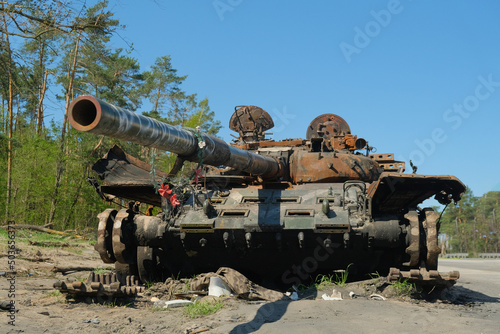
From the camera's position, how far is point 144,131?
4812 mm

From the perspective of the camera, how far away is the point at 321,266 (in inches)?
368

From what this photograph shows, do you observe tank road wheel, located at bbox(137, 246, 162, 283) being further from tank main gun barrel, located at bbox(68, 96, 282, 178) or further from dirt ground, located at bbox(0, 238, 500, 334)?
tank main gun barrel, located at bbox(68, 96, 282, 178)

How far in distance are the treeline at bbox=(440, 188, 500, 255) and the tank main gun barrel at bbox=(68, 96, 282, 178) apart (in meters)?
61.8

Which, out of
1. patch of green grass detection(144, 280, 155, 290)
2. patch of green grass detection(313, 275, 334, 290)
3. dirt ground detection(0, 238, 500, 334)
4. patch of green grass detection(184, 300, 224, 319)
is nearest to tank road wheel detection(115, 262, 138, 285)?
patch of green grass detection(144, 280, 155, 290)

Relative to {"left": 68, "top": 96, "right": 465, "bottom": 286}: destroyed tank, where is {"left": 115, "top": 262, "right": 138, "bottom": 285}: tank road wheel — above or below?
below

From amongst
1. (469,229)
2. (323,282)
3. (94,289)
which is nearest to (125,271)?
(94,289)

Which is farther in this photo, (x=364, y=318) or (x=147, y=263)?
(x=147, y=263)

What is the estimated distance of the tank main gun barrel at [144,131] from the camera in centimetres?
438

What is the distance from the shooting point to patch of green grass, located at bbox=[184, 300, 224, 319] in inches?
262

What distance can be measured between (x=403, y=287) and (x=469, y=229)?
6626 cm

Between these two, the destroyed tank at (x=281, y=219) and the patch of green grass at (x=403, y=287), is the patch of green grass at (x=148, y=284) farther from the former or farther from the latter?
the patch of green grass at (x=403, y=287)

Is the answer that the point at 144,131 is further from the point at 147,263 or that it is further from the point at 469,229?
the point at 469,229

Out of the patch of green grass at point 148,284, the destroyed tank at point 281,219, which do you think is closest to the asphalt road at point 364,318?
the destroyed tank at point 281,219

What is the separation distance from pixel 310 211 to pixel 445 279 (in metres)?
2.24
